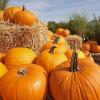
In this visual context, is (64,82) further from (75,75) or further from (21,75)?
(21,75)

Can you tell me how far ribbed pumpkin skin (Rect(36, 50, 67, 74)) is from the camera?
292 centimetres

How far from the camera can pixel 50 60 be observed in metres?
2.95

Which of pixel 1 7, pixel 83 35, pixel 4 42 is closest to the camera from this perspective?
pixel 4 42

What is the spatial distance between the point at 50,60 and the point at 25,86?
18.3 inches

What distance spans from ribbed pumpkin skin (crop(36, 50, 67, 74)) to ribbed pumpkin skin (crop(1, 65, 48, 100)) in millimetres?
284

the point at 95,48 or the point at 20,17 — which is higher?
the point at 20,17

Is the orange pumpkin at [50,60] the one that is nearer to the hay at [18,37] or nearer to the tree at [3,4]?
the hay at [18,37]

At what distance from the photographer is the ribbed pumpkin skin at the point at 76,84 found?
8.07ft

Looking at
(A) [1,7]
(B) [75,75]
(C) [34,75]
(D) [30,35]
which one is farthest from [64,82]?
(A) [1,7]

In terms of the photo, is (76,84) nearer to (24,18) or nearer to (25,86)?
(25,86)

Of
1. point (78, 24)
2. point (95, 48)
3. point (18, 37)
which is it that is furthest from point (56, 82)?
point (78, 24)

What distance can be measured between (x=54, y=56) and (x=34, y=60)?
0.23 m

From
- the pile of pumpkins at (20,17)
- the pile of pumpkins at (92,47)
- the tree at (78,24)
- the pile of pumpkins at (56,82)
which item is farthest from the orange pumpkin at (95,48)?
the pile of pumpkins at (56,82)

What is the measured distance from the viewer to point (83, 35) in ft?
43.1
